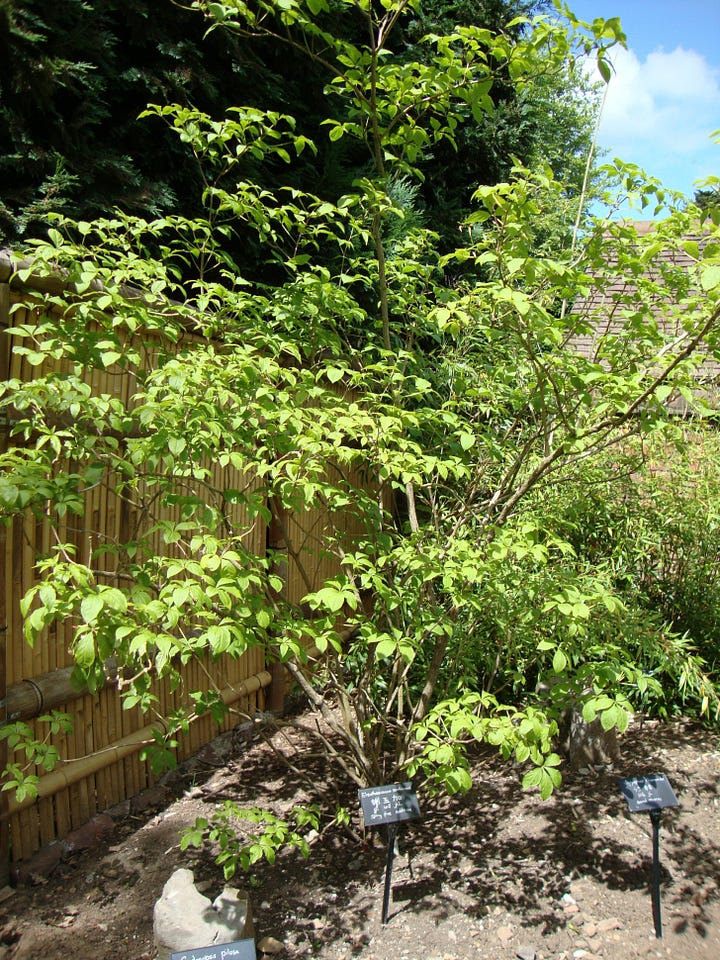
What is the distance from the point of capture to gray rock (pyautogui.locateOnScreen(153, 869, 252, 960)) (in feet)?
6.63

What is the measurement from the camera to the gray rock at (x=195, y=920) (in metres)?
2.02

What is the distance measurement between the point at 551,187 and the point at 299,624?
1.60 m

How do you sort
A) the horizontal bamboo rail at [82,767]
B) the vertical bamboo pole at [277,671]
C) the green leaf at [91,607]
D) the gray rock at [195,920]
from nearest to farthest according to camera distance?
the green leaf at [91,607]
the gray rock at [195,920]
the horizontal bamboo rail at [82,767]
the vertical bamboo pole at [277,671]

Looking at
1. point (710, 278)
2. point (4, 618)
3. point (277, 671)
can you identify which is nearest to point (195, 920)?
point (4, 618)

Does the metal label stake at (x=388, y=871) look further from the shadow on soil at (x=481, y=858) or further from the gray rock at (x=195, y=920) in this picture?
the gray rock at (x=195, y=920)

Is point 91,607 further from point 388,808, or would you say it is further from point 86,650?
point 388,808

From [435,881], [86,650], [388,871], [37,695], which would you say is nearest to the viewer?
[86,650]

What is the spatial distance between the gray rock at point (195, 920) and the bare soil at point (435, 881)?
169 mm

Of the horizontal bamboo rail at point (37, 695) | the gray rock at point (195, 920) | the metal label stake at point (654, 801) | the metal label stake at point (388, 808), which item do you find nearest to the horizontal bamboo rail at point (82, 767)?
the horizontal bamboo rail at point (37, 695)

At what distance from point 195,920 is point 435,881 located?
37.0 inches

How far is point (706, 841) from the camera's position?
297 centimetres

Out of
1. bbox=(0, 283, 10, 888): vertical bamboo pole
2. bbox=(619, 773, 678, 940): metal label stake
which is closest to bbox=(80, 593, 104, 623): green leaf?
bbox=(0, 283, 10, 888): vertical bamboo pole

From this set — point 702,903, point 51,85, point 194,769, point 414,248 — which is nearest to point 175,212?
point 51,85

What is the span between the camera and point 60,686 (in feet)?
8.23
